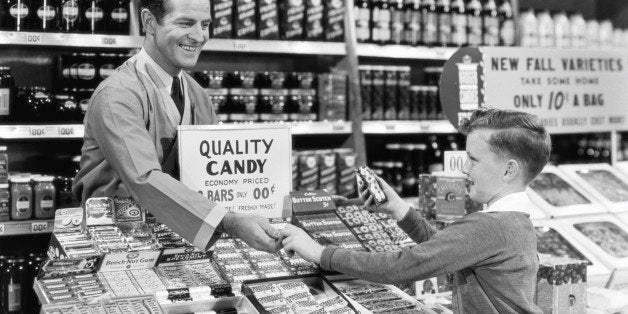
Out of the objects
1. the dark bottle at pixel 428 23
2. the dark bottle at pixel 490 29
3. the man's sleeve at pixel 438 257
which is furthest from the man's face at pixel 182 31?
the dark bottle at pixel 490 29

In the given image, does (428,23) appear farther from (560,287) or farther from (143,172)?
(143,172)

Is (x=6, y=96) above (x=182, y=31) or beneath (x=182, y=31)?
beneath

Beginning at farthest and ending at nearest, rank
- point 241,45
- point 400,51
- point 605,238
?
point 400,51, point 241,45, point 605,238

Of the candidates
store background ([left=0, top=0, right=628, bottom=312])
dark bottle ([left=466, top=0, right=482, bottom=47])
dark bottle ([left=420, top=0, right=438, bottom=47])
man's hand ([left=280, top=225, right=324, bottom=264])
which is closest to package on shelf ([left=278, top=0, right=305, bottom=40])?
store background ([left=0, top=0, right=628, bottom=312])

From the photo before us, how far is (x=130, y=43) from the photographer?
152 inches

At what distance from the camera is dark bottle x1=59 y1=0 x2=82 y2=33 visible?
376 centimetres

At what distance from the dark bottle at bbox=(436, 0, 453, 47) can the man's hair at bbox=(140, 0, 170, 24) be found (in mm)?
2708

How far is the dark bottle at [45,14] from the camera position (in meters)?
3.71

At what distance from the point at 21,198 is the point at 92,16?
0.97 metres

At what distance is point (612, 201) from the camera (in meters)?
3.69

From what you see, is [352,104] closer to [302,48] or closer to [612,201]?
[302,48]

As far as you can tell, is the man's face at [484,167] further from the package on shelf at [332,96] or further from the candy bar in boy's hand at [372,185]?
the package on shelf at [332,96]

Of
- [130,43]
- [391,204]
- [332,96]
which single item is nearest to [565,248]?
[391,204]

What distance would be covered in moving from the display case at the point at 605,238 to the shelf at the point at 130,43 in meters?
1.78
